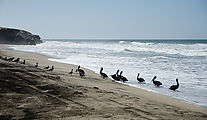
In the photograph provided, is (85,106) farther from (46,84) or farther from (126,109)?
(46,84)

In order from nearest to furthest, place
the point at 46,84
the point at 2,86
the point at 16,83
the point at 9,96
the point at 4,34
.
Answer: the point at 9,96, the point at 2,86, the point at 16,83, the point at 46,84, the point at 4,34

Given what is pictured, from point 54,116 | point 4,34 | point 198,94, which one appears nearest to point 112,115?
point 54,116

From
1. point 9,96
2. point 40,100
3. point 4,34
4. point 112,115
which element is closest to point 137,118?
point 112,115

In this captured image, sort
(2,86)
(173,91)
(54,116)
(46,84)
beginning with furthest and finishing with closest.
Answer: (173,91)
(46,84)
(2,86)
(54,116)

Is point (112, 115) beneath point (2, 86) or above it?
beneath

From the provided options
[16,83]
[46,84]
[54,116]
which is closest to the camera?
[54,116]

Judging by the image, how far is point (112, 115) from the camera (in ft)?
15.7

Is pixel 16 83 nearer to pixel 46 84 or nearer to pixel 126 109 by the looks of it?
pixel 46 84

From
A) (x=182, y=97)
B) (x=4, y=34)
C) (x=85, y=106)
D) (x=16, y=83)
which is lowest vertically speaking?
(x=182, y=97)

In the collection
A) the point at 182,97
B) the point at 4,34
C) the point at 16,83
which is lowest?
the point at 182,97

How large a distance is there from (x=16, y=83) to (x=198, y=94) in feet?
24.9

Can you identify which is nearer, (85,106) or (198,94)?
(85,106)

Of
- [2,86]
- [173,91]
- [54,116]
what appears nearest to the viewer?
[54,116]

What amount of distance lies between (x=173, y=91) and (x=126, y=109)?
18.1 ft
